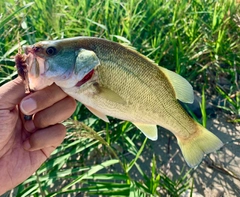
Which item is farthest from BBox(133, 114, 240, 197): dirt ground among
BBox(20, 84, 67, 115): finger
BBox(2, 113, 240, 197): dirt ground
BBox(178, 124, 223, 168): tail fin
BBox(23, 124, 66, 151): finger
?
BBox(20, 84, 67, 115): finger

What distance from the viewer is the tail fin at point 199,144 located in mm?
1610

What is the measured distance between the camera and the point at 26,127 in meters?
1.63

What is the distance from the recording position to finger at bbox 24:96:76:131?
1.48 metres

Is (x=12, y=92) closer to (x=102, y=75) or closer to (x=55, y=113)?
(x=55, y=113)

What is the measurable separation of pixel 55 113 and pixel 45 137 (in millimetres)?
138

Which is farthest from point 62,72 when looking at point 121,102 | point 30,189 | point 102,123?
point 102,123

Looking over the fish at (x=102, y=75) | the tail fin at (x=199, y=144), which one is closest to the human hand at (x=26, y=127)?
the fish at (x=102, y=75)

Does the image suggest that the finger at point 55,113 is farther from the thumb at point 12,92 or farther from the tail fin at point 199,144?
the tail fin at point 199,144

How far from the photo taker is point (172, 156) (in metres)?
2.43

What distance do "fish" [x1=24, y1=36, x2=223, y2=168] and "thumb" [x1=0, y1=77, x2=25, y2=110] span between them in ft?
0.41

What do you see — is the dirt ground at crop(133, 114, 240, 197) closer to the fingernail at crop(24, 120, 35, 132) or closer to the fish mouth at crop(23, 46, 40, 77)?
the fingernail at crop(24, 120, 35, 132)

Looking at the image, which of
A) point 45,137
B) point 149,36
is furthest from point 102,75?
point 149,36

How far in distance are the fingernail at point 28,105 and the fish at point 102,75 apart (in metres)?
0.09

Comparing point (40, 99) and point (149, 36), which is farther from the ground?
point (40, 99)
